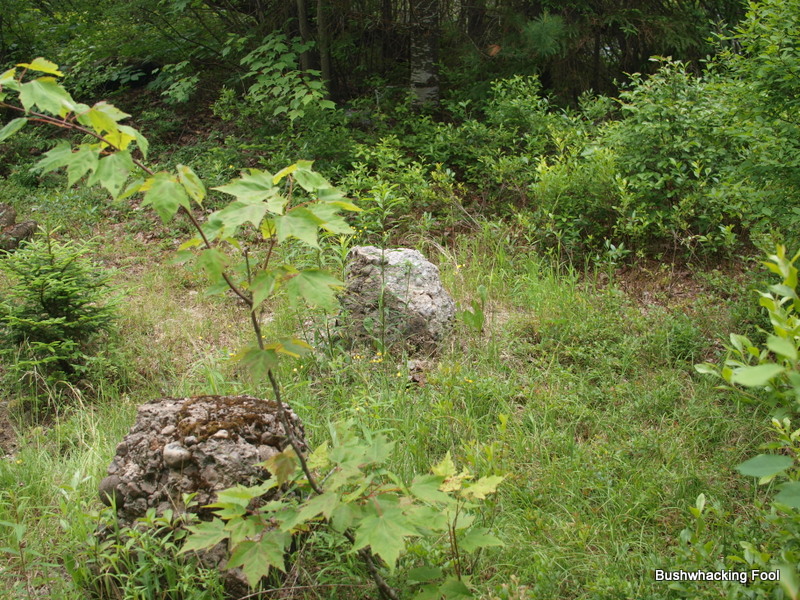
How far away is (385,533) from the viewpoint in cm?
175

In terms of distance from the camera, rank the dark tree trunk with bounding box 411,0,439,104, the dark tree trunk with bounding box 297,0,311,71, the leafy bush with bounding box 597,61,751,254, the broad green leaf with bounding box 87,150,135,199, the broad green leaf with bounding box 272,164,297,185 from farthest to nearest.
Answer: the dark tree trunk with bounding box 411,0,439,104
the dark tree trunk with bounding box 297,0,311,71
the leafy bush with bounding box 597,61,751,254
the broad green leaf with bounding box 272,164,297,185
the broad green leaf with bounding box 87,150,135,199

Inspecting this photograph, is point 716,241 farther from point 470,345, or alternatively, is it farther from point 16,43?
point 16,43

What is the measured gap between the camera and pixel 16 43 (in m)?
11.0

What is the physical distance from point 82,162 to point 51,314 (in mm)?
3161

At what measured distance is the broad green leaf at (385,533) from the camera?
1702 mm

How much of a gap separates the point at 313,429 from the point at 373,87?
23.0 feet

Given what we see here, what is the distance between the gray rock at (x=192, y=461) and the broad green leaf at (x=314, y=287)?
0.95 metres

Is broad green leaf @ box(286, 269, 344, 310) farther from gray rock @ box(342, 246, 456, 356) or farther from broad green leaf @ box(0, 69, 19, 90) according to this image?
gray rock @ box(342, 246, 456, 356)

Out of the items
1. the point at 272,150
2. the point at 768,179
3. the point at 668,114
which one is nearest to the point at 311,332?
the point at 768,179

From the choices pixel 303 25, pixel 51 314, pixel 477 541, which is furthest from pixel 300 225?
pixel 303 25

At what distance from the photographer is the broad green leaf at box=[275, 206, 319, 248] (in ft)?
Result: 5.44

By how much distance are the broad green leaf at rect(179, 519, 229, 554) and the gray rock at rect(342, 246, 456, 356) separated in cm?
224

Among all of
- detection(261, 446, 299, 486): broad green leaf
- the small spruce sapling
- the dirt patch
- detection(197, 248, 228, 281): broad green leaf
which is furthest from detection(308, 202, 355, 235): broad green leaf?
the dirt patch

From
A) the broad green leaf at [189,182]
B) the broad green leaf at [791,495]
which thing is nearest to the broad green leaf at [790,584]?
the broad green leaf at [791,495]
